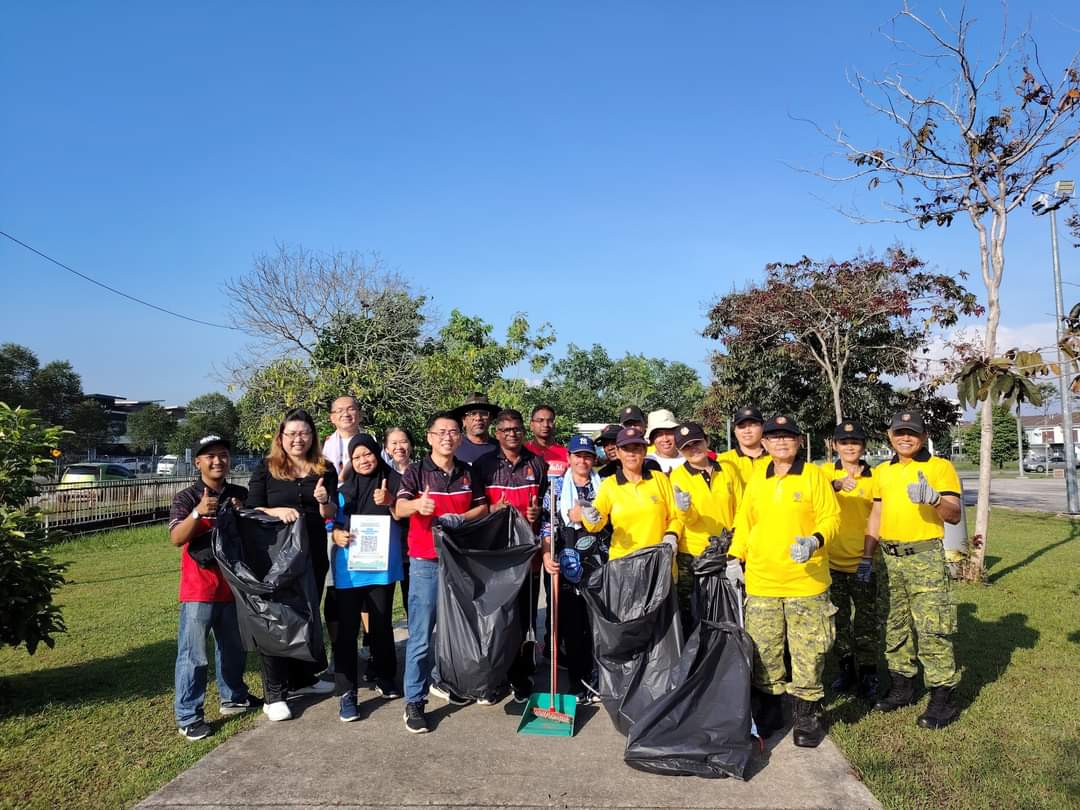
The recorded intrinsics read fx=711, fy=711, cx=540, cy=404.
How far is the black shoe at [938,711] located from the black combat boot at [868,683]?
14.6 inches

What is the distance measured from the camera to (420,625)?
13.6ft

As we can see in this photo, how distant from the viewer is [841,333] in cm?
1511

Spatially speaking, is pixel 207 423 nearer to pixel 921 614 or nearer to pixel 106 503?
pixel 106 503

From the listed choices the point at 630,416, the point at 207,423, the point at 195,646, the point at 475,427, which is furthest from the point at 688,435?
the point at 207,423

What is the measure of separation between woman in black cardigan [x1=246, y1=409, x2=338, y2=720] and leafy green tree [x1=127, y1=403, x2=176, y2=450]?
51.4 metres

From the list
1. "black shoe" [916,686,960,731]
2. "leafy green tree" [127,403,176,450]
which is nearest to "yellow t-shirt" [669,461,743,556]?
Result: "black shoe" [916,686,960,731]

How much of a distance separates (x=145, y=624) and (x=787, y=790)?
595 cm

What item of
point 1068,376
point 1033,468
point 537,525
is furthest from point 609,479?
point 1033,468

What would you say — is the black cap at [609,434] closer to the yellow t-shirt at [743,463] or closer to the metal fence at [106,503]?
the yellow t-shirt at [743,463]

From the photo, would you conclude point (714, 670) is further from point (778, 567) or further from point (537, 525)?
point (537, 525)

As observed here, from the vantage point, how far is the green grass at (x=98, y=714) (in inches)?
133

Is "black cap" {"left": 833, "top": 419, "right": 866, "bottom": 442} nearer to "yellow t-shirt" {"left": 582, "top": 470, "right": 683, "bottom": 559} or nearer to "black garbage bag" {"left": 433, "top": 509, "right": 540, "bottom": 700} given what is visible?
"yellow t-shirt" {"left": 582, "top": 470, "right": 683, "bottom": 559}

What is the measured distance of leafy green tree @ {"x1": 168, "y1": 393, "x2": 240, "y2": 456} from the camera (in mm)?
50031

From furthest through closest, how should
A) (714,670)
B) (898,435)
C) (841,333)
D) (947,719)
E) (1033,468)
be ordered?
(1033,468), (841,333), (898,435), (947,719), (714,670)
